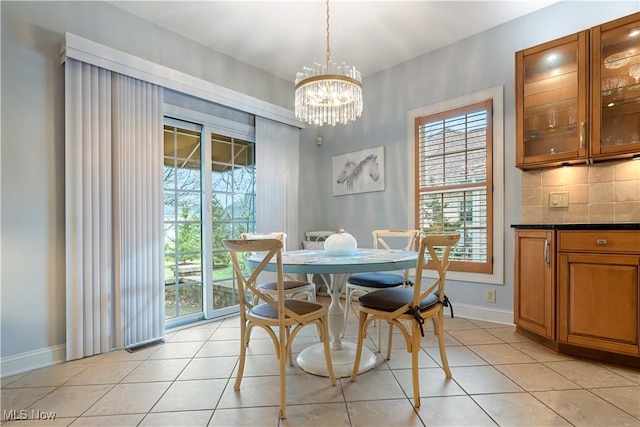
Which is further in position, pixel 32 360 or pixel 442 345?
pixel 32 360

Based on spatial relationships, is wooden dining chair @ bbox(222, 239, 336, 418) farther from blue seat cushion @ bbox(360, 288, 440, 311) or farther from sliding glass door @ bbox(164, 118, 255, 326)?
sliding glass door @ bbox(164, 118, 255, 326)

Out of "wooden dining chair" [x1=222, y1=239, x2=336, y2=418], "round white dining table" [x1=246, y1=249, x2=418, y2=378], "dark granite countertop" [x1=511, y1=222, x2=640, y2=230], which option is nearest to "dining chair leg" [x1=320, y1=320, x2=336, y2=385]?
"wooden dining chair" [x1=222, y1=239, x2=336, y2=418]

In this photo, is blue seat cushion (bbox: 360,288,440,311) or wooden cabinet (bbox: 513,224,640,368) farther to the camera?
wooden cabinet (bbox: 513,224,640,368)

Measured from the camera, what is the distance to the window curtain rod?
216cm

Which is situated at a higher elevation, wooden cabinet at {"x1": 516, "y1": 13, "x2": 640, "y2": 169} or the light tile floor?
wooden cabinet at {"x1": 516, "y1": 13, "x2": 640, "y2": 169}

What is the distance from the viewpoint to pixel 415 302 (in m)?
1.65

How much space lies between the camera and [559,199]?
101 inches

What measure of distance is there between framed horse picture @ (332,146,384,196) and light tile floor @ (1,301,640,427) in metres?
1.91

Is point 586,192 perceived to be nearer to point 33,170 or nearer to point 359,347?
point 359,347

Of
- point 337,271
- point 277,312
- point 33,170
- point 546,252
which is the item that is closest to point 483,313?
point 546,252

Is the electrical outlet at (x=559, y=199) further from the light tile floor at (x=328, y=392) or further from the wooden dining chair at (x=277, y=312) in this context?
the wooden dining chair at (x=277, y=312)

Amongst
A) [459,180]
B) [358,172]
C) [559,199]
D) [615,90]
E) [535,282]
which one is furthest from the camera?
[358,172]

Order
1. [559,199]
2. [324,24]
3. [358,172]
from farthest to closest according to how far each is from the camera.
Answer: [358,172] < [324,24] < [559,199]

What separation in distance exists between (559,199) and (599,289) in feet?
2.75
